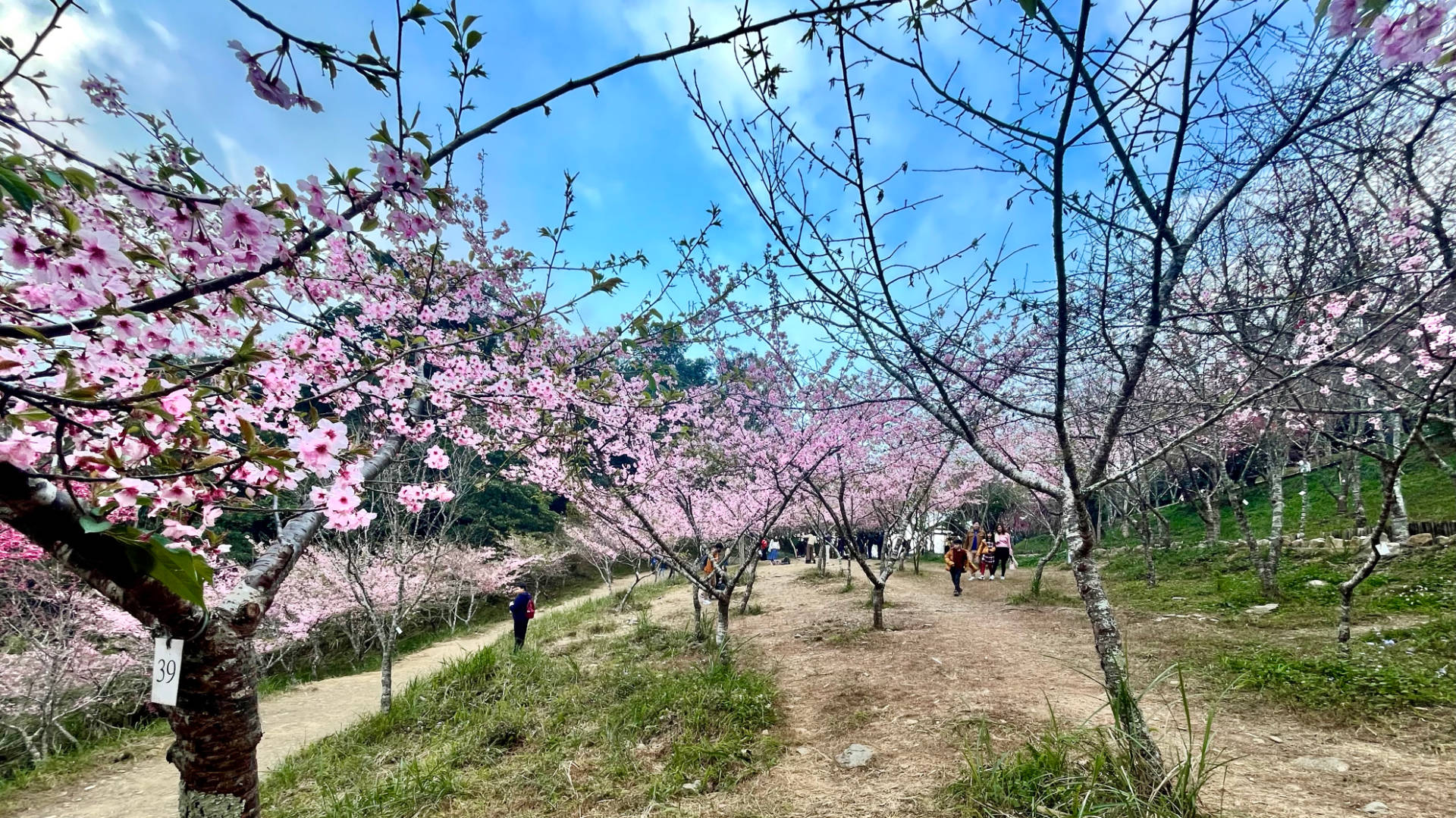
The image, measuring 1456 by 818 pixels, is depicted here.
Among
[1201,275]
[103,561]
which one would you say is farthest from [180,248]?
[1201,275]

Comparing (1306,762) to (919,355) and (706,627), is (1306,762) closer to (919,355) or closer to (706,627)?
(919,355)

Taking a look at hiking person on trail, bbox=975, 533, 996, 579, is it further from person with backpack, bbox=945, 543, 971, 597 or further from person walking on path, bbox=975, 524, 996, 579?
person with backpack, bbox=945, 543, 971, 597

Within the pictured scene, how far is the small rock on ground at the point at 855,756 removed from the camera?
3.82m

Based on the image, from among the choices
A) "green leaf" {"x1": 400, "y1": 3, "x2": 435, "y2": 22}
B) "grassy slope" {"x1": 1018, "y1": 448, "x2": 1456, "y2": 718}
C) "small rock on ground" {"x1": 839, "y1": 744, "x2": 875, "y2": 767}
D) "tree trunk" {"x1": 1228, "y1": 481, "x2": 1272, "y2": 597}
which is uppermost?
"green leaf" {"x1": 400, "y1": 3, "x2": 435, "y2": 22}

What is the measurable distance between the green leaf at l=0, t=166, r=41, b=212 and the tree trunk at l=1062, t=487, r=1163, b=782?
3.70 m

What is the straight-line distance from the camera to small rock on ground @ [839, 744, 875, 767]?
382 cm

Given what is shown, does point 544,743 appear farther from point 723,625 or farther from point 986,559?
point 986,559

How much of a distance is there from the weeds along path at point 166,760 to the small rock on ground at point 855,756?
6452 mm

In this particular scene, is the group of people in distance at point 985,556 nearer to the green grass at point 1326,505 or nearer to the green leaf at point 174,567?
the green grass at point 1326,505

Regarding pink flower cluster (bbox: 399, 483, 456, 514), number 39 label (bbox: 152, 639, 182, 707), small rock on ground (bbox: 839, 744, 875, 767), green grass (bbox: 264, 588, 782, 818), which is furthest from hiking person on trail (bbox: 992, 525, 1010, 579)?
number 39 label (bbox: 152, 639, 182, 707)

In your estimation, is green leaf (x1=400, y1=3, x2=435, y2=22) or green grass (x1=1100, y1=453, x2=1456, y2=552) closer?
green leaf (x1=400, y1=3, x2=435, y2=22)

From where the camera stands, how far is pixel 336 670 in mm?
13859

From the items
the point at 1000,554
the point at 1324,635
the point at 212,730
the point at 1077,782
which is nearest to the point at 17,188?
the point at 212,730

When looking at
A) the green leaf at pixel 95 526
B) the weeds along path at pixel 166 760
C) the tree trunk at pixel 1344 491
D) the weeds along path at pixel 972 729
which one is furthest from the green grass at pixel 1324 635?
the weeds along path at pixel 166 760
